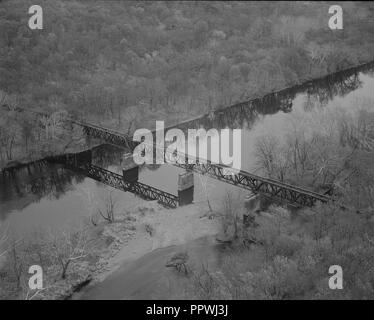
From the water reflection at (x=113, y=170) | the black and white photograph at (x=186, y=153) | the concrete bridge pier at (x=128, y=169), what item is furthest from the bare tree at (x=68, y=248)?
the concrete bridge pier at (x=128, y=169)

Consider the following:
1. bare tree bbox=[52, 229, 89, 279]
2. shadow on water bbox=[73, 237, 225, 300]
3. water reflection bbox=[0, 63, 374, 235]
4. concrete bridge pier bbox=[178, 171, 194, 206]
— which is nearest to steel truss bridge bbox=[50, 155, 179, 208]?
concrete bridge pier bbox=[178, 171, 194, 206]

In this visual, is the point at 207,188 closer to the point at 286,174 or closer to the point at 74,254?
the point at 286,174

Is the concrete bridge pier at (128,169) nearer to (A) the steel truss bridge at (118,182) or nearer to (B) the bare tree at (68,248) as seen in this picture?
(A) the steel truss bridge at (118,182)

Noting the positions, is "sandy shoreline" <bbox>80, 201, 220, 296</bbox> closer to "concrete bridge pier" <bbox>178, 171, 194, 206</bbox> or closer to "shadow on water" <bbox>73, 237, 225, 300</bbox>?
"shadow on water" <bbox>73, 237, 225, 300</bbox>

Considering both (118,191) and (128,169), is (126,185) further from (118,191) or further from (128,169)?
(128,169)

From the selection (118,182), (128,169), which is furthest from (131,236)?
(128,169)
